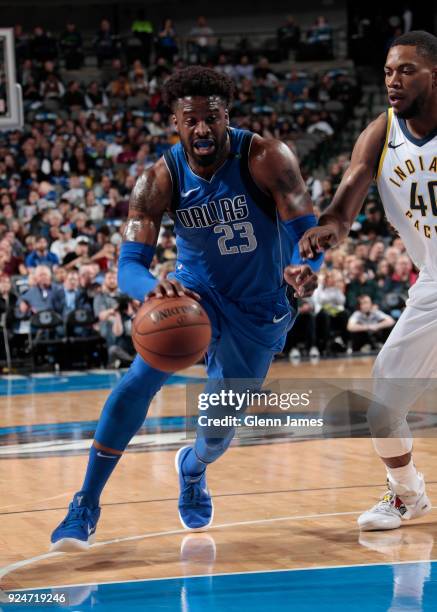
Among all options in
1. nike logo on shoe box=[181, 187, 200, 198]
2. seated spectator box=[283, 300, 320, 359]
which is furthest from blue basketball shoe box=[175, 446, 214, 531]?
seated spectator box=[283, 300, 320, 359]

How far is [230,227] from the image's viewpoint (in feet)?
16.8

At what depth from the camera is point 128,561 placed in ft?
15.4

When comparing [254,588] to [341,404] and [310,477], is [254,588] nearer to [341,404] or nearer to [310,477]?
[310,477]

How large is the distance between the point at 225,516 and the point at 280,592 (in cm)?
147

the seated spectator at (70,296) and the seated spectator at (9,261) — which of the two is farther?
the seated spectator at (9,261)

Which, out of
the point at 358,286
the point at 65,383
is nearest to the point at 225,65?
the point at 358,286

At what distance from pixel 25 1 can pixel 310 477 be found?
19.9 metres

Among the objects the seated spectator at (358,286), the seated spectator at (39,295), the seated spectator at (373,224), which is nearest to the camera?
the seated spectator at (39,295)

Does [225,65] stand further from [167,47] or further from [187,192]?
[187,192]

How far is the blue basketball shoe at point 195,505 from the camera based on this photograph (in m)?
5.32

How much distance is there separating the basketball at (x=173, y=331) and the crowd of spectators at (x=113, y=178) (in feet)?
29.6

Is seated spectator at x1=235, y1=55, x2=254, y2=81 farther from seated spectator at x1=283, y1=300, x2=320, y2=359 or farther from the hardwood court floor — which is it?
the hardwood court floor

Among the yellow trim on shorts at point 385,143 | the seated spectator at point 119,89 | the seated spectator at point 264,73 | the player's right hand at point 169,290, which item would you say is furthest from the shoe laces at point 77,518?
the seated spectator at point 264,73

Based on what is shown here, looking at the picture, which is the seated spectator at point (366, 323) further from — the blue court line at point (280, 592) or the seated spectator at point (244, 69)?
the blue court line at point (280, 592)
